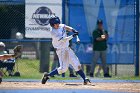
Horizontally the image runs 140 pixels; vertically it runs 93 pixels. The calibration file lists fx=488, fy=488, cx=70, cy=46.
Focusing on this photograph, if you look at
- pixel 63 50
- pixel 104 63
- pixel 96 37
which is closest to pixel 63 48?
pixel 63 50

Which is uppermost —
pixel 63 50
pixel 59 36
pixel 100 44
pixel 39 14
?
pixel 39 14

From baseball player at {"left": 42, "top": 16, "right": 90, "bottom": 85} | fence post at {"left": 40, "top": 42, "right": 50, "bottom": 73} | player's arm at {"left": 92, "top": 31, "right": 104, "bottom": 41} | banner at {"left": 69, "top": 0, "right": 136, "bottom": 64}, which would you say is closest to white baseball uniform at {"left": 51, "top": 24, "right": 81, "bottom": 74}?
baseball player at {"left": 42, "top": 16, "right": 90, "bottom": 85}

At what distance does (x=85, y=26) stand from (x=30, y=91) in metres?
6.71

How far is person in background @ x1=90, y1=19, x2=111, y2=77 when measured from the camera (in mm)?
16641

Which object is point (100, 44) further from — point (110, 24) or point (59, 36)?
point (59, 36)

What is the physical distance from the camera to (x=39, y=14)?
16969 millimetres

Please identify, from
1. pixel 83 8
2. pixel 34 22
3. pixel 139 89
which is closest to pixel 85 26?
pixel 83 8

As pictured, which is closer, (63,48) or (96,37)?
(63,48)

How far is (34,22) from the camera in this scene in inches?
666

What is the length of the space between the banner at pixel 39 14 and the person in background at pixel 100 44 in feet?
4.69

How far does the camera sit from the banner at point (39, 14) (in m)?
16.9

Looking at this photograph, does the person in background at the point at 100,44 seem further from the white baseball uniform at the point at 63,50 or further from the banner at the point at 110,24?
the white baseball uniform at the point at 63,50

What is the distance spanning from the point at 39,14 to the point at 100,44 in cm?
236

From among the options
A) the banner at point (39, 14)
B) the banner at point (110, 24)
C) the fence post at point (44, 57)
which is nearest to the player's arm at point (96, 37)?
the banner at point (110, 24)
